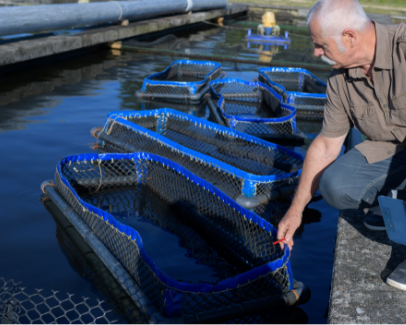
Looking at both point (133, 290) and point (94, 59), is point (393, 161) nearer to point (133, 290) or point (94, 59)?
point (133, 290)

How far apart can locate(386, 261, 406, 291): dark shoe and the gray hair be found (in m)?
1.40

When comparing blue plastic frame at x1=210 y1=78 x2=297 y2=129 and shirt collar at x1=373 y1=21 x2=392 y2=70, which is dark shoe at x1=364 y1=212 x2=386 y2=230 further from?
blue plastic frame at x1=210 y1=78 x2=297 y2=129

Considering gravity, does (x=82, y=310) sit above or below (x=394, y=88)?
below

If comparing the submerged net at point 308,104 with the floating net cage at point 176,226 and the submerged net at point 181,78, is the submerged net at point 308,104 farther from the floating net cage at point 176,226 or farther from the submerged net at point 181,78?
the floating net cage at point 176,226

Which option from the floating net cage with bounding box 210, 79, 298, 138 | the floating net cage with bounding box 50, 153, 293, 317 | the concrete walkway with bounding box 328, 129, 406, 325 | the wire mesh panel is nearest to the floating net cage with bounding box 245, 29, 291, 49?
the floating net cage with bounding box 210, 79, 298, 138

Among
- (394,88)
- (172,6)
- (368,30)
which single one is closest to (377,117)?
(394,88)

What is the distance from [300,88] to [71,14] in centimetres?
647

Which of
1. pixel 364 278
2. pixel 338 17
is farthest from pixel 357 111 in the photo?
pixel 364 278

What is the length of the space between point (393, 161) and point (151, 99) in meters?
6.17

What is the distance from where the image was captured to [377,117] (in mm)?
3049

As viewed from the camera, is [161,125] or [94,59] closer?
[161,125]

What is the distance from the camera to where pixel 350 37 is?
274 cm

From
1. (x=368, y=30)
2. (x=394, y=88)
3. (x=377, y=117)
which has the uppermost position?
(x=368, y=30)

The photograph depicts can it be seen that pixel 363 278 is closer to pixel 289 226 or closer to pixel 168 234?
pixel 289 226
